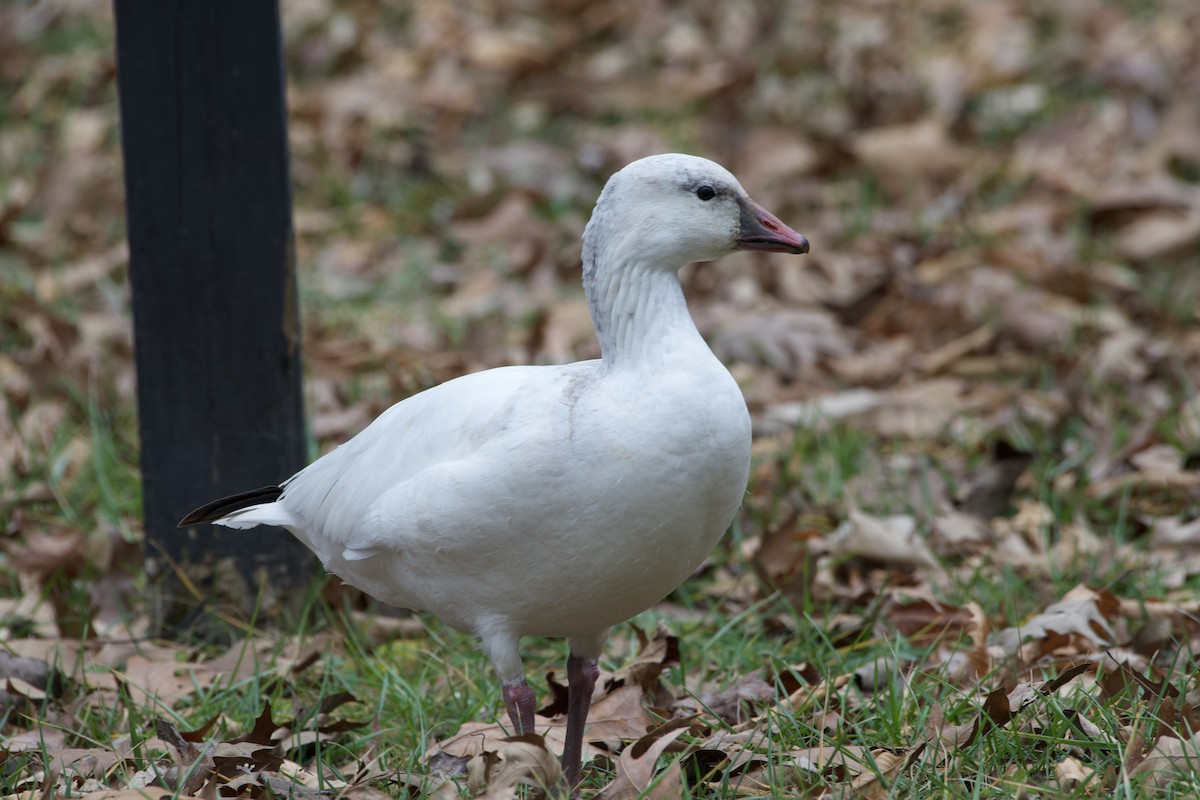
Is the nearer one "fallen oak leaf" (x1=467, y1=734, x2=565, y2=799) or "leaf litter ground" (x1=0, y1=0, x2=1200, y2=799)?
"fallen oak leaf" (x1=467, y1=734, x2=565, y2=799)

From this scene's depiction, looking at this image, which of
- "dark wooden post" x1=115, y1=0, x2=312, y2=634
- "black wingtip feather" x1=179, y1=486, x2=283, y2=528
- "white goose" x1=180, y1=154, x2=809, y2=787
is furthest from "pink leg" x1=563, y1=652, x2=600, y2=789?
"dark wooden post" x1=115, y1=0, x2=312, y2=634

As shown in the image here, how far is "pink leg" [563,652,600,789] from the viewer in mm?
2818

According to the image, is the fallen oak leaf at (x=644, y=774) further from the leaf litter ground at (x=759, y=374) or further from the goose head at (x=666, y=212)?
the goose head at (x=666, y=212)

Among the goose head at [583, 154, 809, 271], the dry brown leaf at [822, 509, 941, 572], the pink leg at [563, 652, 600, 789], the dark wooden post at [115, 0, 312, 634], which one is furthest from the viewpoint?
the dry brown leaf at [822, 509, 941, 572]

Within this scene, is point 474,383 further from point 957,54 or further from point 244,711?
point 957,54

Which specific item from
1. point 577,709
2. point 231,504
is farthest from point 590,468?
point 231,504

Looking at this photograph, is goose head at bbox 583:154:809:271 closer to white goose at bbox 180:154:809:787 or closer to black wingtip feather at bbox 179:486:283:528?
white goose at bbox 180:154:809:787

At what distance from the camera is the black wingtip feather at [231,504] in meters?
3.16

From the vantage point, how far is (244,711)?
10.7 feet

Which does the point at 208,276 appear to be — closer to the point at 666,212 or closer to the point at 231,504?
the point at 231,504

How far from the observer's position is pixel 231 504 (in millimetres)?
3215

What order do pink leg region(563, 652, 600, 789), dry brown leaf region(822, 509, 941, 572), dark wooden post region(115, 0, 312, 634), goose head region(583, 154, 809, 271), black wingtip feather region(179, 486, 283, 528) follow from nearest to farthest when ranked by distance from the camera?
1. goose head region(583, 154, 809, 271)
2. pink leg region(563, 652, 600, 789)
3. black wingtip feather region(179, 486, 283, 528)
4. dark wooden post region(115, 0, 312, 634)
5. dry brown leaf region(822, 509, 941, 572)

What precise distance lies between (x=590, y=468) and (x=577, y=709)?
2.06 ft

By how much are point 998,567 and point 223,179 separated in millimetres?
2275
